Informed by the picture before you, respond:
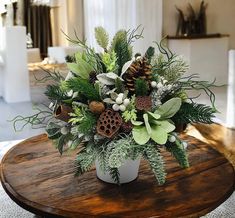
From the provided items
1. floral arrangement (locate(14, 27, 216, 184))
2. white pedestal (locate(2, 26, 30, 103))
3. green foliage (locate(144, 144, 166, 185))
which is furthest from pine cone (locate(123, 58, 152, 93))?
white pedestal (locate(2, 26, 30, 103))

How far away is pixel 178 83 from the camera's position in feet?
4.36

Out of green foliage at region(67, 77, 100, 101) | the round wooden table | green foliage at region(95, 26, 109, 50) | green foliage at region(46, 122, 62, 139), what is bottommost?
the round wooden table

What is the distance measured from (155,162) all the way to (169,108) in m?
0.20

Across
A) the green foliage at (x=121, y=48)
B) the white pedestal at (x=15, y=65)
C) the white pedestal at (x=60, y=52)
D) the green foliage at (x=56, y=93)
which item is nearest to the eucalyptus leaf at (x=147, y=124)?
the green foliage at (x=121, y=48)

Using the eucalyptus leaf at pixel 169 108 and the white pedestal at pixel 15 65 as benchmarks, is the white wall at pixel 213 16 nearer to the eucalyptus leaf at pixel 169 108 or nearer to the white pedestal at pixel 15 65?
the white pedestal at pixel 15 65

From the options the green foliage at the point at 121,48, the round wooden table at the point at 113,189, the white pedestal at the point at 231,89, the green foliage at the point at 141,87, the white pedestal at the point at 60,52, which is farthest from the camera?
the white pedestal at the point at 60,52

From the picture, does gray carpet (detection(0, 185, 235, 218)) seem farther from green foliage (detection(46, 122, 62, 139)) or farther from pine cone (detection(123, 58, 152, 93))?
pine cone (detection(123, 58, 152, 93))

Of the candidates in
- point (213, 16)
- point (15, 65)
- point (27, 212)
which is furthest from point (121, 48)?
point (213, 16)

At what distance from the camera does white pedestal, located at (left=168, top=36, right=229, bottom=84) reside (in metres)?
5.77

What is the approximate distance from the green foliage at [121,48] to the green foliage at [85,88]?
0.14 meters

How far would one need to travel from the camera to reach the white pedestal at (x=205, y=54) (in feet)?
18.9

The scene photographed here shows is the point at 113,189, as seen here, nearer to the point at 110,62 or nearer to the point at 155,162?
the point at 155,162

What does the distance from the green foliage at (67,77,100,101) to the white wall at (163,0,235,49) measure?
16.4 ft

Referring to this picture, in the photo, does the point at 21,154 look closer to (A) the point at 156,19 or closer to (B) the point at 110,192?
(B) the point at 110,192
